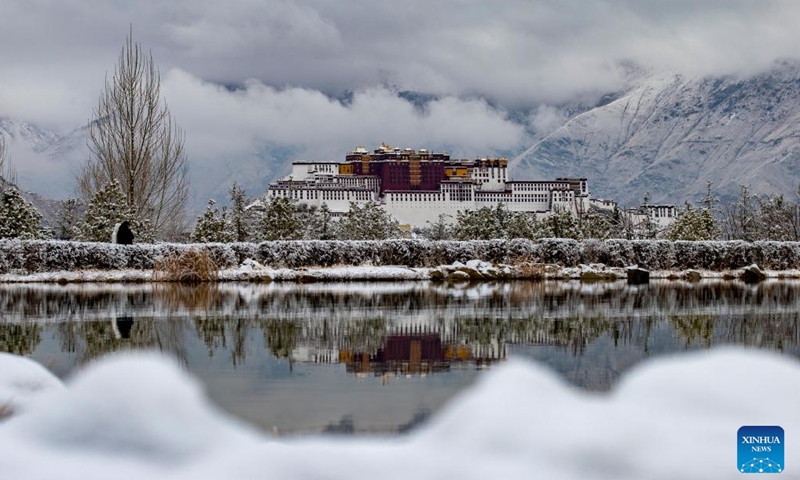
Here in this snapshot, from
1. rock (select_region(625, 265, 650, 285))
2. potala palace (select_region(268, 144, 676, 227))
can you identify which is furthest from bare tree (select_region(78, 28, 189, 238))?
potala palace (select_region(268, 144, 676, 227))

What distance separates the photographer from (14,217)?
82.9ft

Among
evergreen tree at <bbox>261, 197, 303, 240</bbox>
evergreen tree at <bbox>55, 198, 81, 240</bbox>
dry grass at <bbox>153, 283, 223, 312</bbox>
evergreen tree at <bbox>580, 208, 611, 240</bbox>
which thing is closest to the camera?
dry grass at <bbox>153, 283, 223, 312</bbox>

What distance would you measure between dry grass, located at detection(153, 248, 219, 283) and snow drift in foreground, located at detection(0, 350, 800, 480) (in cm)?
1604

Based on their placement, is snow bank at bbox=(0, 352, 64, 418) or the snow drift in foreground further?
snow bank at bbox=(0, 352, 64, 418)

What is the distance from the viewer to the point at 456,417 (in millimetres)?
4211

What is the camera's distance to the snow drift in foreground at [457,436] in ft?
11.9

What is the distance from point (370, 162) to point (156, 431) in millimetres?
134511

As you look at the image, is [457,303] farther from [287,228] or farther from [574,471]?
[287,228]

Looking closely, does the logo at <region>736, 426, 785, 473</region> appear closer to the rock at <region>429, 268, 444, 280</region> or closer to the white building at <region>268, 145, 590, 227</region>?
the rock at <region>429, 268, 444, 280</region>

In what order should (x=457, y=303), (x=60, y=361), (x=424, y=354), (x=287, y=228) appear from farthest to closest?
1. (x=287, y=228)
2. (x=457, y=303)
3. (x=424, y=354)
4. (x=60, y=361)

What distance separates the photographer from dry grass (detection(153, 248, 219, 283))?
20234mm

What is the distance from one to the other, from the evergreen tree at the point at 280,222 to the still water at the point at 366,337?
70.0 feet

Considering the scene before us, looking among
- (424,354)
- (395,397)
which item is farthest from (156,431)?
(424,354)

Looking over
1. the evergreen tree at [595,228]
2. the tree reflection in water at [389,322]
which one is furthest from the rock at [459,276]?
the evergreen tree at [595,228]
